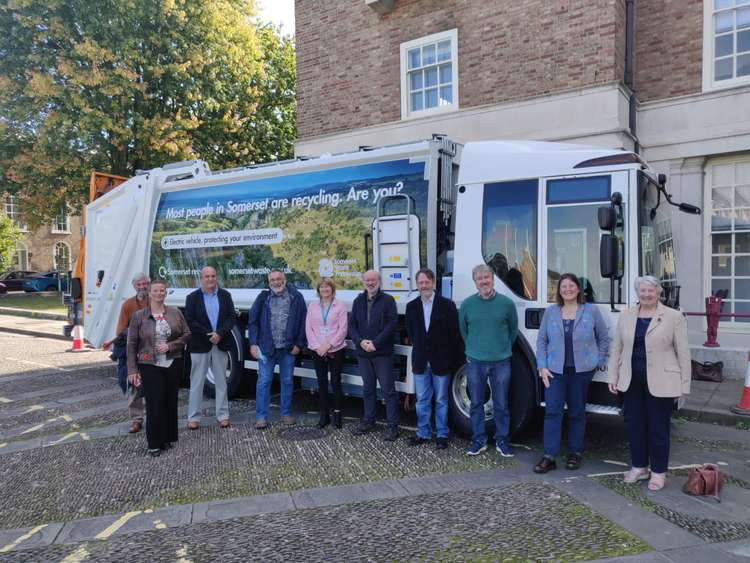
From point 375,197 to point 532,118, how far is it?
5.35 metres

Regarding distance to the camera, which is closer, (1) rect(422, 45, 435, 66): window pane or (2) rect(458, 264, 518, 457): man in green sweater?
(2) rect(458, 264, 518, 457): man in green sweater

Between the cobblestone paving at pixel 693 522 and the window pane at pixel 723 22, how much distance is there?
7.95 metres

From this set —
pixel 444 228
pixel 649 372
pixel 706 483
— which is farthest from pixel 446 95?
pixel 706 483

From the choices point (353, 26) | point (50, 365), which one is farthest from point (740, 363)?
point (50, 365)

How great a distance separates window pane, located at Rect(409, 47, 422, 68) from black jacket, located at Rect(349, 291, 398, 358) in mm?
7465

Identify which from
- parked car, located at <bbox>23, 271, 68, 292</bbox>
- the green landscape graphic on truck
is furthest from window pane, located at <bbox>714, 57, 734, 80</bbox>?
parked car, located at <bbox>23, 271, 68, 292</bbox>

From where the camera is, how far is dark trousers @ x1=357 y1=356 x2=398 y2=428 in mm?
5816

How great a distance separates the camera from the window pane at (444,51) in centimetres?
1136

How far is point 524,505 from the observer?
4.18m

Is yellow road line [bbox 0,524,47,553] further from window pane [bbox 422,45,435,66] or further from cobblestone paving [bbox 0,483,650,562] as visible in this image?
window pane [bbox 422,45,435,66]

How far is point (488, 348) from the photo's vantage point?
5125mm

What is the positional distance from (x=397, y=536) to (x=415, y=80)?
991cm

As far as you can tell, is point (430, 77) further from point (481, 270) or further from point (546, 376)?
point (546, 376)

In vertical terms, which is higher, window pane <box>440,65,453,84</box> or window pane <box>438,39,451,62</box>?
window pane <box>438,39,451,62</box>
